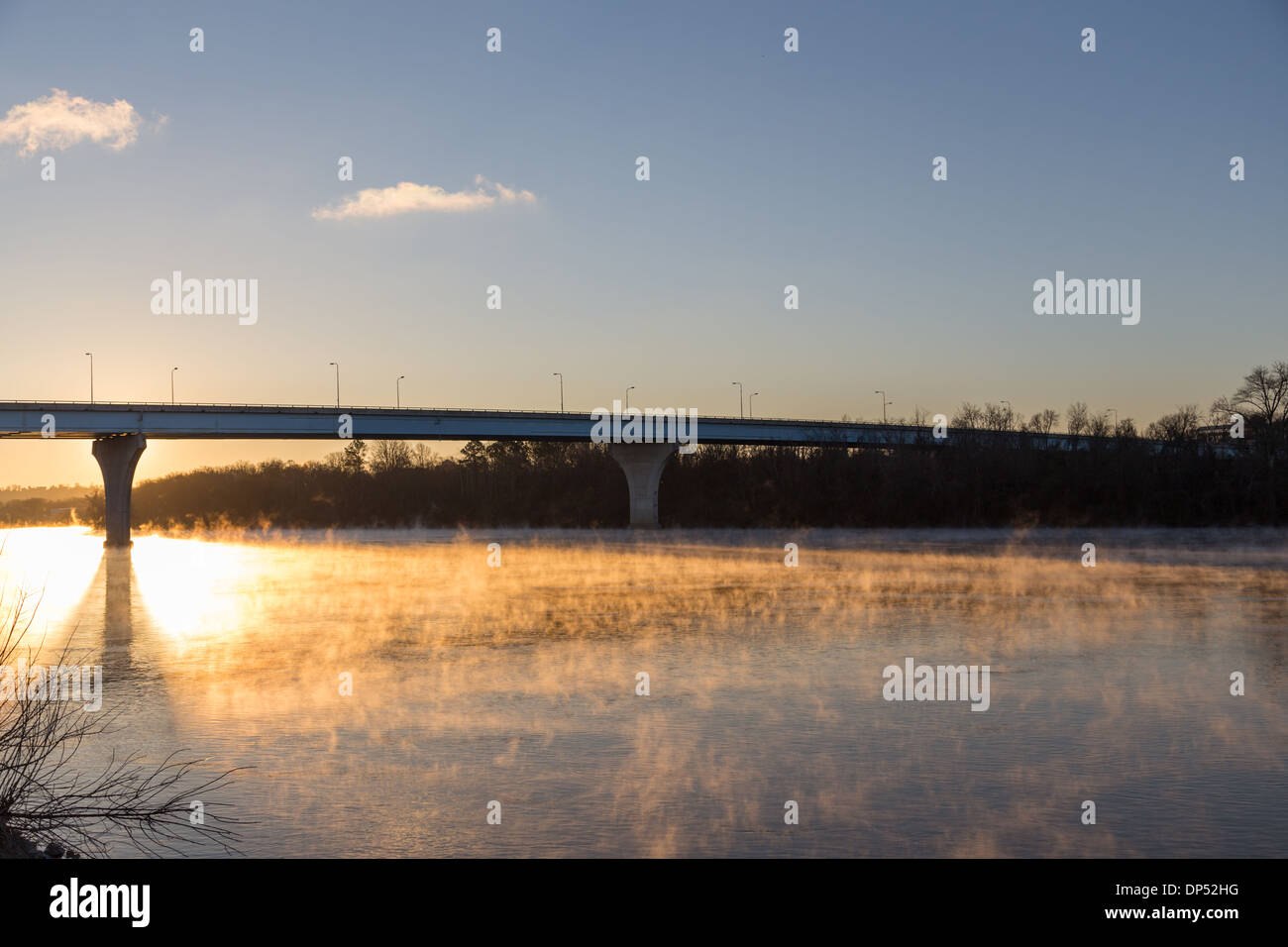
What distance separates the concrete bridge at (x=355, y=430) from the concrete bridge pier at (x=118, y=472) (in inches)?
2.9

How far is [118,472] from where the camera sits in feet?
285

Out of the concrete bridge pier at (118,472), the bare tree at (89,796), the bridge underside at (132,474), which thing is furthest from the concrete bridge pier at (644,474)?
the bare tree at (89,796)

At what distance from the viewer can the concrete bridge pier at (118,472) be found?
8412cm

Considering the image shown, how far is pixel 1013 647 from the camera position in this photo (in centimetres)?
2159

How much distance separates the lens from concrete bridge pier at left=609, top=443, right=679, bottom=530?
3932 inches

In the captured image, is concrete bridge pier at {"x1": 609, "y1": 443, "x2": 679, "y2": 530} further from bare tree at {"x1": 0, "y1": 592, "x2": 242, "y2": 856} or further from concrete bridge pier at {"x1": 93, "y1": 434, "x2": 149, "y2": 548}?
bare tree at {"x1": 0, "y1": 592, "x2": 242, "y2": 856}

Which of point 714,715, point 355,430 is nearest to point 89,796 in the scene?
point 714,715

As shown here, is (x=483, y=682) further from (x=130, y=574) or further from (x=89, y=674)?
(x=130, y=574)

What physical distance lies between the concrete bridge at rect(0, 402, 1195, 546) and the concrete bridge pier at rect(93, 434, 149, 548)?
7cm
